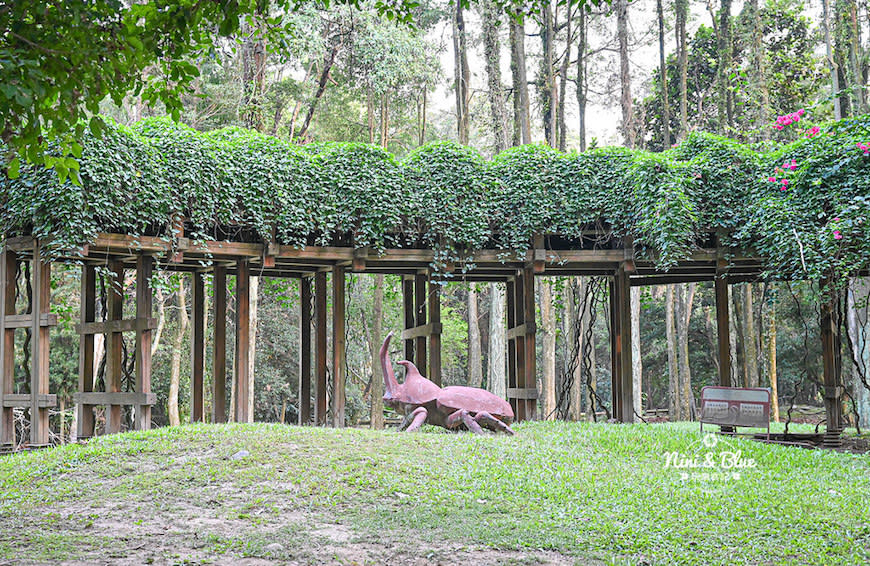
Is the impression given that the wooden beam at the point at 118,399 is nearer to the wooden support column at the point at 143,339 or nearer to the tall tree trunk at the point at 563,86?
the wooden support column at the point at 143,339

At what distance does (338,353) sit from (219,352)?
178 cm

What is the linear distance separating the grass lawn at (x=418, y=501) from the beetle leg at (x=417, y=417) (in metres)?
0.60

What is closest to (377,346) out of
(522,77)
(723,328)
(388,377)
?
(522,77)

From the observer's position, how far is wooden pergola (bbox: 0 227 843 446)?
971cm

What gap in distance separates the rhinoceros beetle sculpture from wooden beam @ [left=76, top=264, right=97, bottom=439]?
4.29m

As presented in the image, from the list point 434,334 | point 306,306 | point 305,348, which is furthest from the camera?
point 306,306

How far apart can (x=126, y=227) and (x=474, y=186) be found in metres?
4.91

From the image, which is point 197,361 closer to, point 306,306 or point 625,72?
point 306,306

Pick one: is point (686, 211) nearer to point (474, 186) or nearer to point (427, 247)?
point (474, 186)

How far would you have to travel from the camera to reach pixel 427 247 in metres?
12.1

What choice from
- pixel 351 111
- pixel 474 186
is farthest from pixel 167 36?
pixel 351 111

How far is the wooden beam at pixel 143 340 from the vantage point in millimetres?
10109

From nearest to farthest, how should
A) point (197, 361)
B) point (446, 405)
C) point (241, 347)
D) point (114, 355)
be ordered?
point (446, 405) < point (114, 355) < point (241, 347) < point (197, 361)

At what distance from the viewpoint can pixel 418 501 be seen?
20.9 ft
